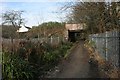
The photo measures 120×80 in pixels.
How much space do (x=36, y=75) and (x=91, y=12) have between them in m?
9.99

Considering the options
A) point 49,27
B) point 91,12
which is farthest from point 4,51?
point 49,27

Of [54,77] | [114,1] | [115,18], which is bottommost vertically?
[54,77]

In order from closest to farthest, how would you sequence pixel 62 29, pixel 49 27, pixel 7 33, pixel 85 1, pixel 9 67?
pixel 9 67
pixel 85 1
pixel 7 33
pixel 49 27
pixel 62 29

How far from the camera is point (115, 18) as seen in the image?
1332 cm

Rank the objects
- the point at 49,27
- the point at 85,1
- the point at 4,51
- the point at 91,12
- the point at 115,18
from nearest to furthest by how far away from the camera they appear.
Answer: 1. the point at 4,51
2. the point at 115,18
3. the point at 85,1
4. the point at 91,12
5. the point at 49,27

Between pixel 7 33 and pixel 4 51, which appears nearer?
pixel 4 51

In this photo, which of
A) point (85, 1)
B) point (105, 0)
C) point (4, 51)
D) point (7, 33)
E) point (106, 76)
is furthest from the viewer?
point (7, 33)

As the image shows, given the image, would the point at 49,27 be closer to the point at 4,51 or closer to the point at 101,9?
the point at 101,9

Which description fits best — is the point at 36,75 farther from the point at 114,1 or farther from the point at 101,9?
the point at 101,9

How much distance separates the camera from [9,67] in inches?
302

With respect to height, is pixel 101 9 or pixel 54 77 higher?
pixel 101 9

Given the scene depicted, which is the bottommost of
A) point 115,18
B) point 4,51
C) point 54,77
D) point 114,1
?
point 54,77

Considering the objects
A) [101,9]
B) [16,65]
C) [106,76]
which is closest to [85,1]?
[101,9]

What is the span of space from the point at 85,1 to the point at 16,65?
962 cm
